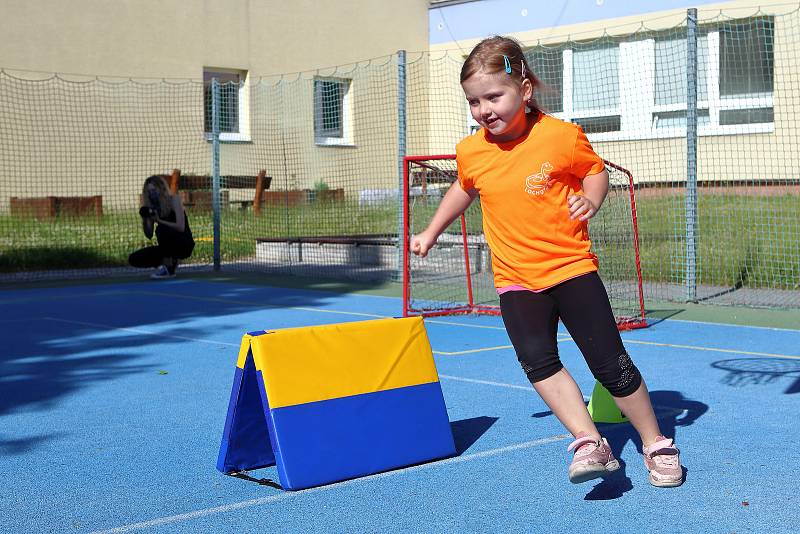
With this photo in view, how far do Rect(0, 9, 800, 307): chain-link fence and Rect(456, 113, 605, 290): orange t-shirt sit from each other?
7.74m

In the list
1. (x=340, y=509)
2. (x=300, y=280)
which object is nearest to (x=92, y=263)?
(x=300, y=280)

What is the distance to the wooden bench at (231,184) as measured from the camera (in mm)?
18062

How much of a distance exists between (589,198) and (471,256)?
33.2 feet

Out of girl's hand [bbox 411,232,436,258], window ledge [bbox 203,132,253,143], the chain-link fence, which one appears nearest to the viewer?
girl's hand [bbox 411,232,436,258]

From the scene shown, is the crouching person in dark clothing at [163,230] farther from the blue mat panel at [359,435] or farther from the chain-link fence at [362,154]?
the blue mat panel at [359,435]

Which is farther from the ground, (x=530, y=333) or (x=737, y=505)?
(x=530, y=333)

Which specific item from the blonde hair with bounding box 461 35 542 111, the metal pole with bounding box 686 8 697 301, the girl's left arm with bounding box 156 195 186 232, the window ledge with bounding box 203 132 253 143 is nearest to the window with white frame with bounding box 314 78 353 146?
the window ledge with bounding box 203 132 253 143

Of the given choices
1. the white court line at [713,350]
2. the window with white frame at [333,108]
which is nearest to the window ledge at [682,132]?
the window with white frame at [333,108]

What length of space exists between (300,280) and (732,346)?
747 cm

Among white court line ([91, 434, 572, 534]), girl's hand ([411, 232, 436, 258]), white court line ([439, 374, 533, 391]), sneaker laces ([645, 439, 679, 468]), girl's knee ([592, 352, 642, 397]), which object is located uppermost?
girl's hand ([411, 232, 436, 258])

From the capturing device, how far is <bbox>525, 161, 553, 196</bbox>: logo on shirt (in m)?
4.00

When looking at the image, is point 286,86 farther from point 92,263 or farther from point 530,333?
point 530,333

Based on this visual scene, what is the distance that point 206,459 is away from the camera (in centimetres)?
485

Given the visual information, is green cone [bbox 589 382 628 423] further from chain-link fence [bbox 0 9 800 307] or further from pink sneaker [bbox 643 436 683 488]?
chain-link fence [bbox 0 9 800 307]
